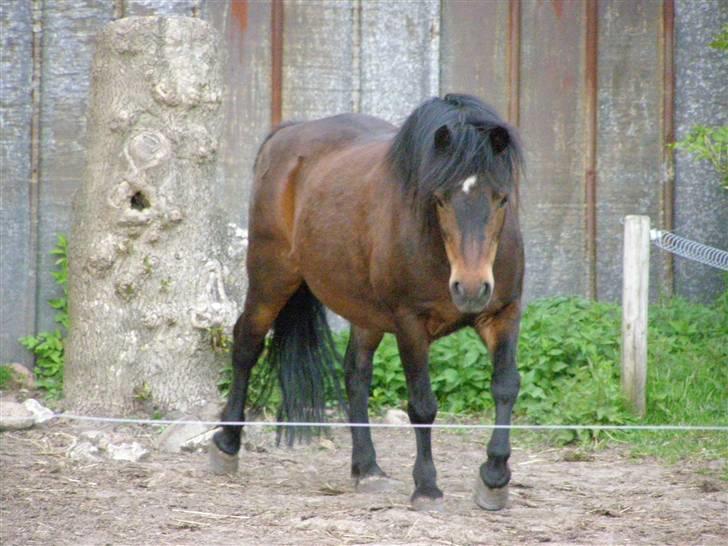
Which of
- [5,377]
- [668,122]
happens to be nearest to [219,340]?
[5,377]

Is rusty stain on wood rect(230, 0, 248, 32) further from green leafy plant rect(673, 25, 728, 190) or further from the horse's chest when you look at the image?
the horse's chest

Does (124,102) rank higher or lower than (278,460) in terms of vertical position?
higher

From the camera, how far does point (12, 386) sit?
844cm

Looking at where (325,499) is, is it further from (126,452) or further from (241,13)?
(241,13)

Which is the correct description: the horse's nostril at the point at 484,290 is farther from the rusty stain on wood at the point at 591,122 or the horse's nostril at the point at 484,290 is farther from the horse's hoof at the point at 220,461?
the rusty stain on wood at the point at 591,122

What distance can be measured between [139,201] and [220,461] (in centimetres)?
179

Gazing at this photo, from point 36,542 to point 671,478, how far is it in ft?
10.3

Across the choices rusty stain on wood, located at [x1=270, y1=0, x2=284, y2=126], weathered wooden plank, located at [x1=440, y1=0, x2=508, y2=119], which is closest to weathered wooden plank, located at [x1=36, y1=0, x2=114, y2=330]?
rusty stain on wood, located at [x1=270, y1=0, x2=284, y2=126]

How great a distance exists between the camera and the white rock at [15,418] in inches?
292

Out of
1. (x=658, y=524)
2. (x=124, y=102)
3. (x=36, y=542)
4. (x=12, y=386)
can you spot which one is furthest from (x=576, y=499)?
(x=12, y=386)

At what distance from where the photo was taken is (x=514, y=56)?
899cm

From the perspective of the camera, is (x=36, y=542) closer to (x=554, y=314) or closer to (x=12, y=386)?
(x=12, y=386)

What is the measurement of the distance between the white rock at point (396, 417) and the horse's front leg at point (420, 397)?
2055 millimetres

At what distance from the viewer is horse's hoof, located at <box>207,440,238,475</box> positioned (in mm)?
6750
